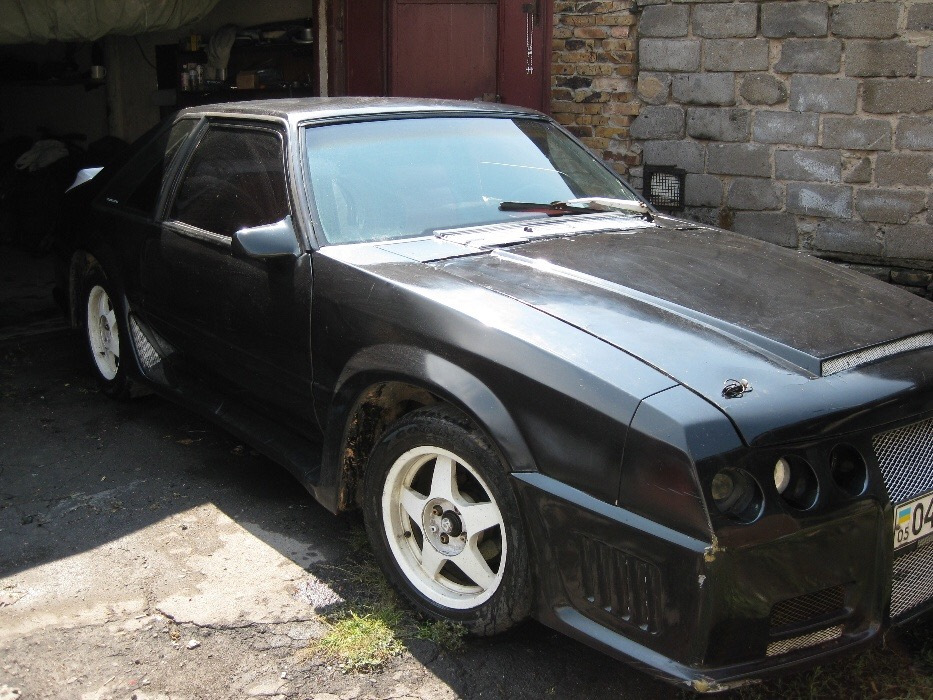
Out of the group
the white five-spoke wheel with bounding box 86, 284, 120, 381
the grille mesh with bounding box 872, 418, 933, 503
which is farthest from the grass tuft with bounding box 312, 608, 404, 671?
the white five-spoke wheel with bounding box 86, 284, 120, 381

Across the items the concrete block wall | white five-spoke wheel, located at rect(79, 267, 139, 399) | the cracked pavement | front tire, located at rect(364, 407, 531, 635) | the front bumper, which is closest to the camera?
the front bumper

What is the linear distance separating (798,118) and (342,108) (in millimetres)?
3588

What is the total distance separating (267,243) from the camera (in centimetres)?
341

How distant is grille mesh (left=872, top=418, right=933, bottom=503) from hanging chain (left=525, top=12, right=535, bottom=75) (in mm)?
5367

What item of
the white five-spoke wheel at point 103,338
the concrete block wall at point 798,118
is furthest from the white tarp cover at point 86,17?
the concrete block wall at point 798,118

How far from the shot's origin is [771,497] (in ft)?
7.66

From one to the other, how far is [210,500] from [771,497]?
245 centimetres

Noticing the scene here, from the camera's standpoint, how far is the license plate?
250cm

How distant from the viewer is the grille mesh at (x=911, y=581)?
254cm

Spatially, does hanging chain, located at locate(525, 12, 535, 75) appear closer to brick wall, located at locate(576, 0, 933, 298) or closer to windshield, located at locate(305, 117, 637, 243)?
brick wall, located at locate(576, 0, 933, 298)

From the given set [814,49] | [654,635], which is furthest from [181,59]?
[654,635]

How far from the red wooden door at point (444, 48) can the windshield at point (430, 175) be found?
3.76m

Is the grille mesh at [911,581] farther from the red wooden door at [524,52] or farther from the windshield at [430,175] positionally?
the red wooden door at [524,52]

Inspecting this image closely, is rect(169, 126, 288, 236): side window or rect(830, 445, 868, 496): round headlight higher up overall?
rect(169, 126, 288, 236): side window
